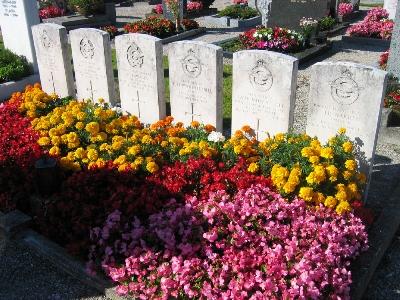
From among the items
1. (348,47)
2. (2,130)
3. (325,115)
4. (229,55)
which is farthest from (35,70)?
(348,47)

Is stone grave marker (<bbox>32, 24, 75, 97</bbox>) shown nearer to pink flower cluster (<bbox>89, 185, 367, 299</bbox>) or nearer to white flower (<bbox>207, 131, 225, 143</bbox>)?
white flower (<bbox>207, 131, 225, 143</bbox>)

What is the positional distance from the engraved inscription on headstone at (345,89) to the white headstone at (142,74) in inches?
105

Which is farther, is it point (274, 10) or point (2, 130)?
point (274, 10)

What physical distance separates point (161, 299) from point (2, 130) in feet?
12.7

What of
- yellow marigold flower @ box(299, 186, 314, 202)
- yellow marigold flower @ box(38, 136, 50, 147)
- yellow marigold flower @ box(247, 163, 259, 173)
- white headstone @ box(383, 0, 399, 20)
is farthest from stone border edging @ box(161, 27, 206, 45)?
yellow marigold flower @ box(299, 186, 314, 202)

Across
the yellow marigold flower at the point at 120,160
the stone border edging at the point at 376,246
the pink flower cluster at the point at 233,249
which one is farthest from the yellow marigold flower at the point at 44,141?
the stone border edging at the point at 376,246

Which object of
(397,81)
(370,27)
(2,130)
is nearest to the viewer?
(2,130)

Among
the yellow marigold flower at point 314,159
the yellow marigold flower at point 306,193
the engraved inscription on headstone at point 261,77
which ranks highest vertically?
the engraved inscription on headstone at point 261,77

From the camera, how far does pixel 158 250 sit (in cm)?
422

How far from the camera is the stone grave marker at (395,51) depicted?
25.9 ft

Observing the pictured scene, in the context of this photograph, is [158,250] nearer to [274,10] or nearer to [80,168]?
[80,168]

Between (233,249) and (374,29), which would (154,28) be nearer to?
(374,29)

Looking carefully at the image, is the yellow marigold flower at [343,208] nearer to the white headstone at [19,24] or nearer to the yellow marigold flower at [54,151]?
the yellow marigold flower at [54,151]

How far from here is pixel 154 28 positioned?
14.0 meters
